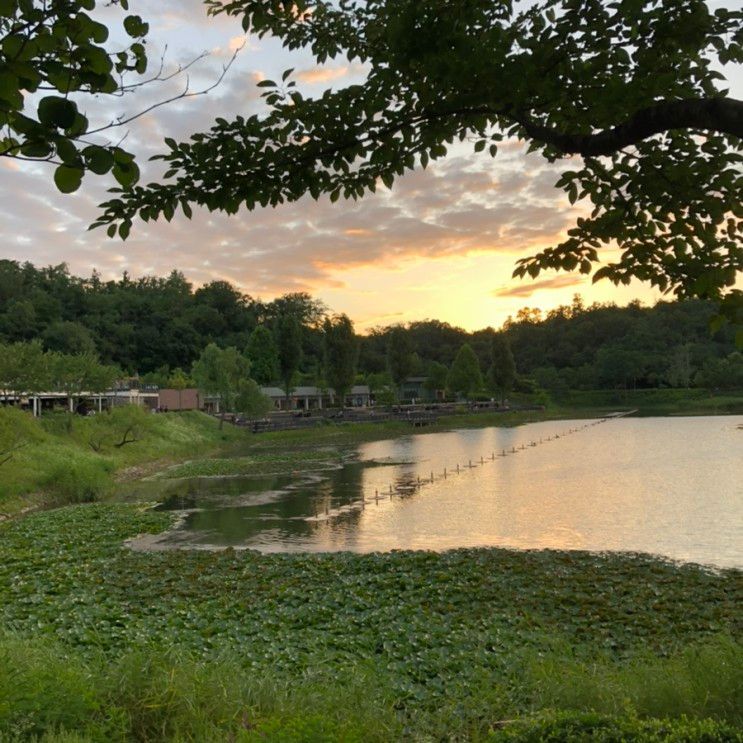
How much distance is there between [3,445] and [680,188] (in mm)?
24402

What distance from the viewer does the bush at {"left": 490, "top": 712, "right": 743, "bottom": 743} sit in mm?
3297

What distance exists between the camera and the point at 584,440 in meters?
44.4

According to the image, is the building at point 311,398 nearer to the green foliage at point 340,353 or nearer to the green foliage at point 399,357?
the green foliage at point 399,357

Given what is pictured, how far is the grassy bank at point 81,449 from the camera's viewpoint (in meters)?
24.0

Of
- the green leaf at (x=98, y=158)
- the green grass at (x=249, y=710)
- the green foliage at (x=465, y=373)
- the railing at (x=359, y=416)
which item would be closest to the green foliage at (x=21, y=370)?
the railing at (x=359, y=416)

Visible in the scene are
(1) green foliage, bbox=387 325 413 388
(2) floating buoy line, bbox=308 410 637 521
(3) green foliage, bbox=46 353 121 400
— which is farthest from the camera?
(1) green foliage, bbox=387 325 413 388

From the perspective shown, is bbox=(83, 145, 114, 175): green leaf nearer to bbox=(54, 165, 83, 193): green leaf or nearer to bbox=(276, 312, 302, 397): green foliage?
bbox=(54, 165, 83, 193): green leaf

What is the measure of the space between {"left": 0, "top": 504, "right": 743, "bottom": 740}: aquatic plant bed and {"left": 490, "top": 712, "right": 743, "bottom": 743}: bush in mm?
102

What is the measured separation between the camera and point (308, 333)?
100812 millimetres

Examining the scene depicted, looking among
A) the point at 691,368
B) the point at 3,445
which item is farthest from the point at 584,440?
the point at 691,368

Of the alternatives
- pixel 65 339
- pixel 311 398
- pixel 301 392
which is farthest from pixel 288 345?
pixel 65 339

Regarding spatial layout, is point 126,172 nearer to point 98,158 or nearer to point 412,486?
point 98,158

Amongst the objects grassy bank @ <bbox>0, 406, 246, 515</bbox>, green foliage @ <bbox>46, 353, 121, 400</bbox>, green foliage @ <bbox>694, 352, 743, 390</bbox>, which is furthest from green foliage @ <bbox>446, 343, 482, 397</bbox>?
green foliage @ <bbox>46, 353, 121, 400</bbox>

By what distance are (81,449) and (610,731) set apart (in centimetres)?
3351
